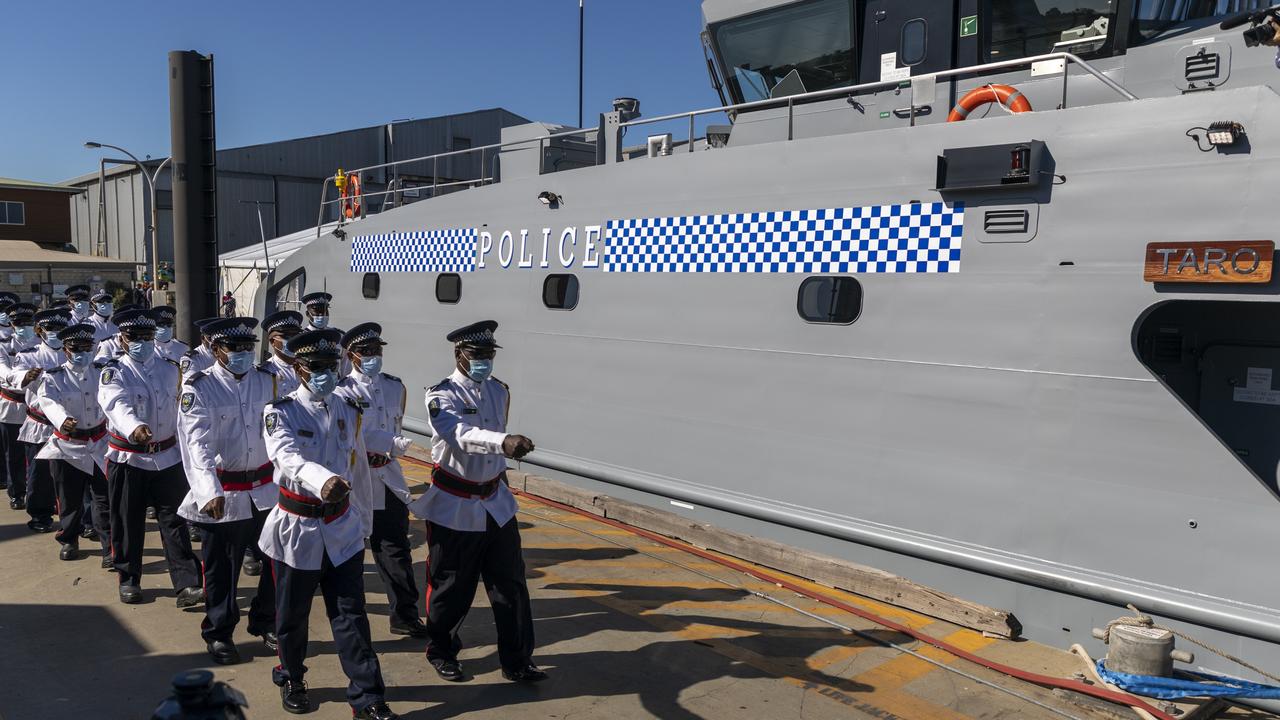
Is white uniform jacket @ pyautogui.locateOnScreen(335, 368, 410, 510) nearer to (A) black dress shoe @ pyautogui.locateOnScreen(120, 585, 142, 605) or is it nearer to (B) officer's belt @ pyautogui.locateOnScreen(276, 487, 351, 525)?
(B) officer's belt @ pyautogui.locateOnScreen(276, 487, 351, 525)

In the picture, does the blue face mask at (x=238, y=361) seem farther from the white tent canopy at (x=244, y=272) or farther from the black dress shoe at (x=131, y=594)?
the white tent canopy at (x=244, y=272)

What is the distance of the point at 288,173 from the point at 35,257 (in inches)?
420

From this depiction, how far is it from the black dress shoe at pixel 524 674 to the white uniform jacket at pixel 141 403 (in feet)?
10.4

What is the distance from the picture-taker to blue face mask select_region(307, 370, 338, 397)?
15.3ft

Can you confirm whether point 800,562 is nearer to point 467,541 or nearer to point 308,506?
point 467,541

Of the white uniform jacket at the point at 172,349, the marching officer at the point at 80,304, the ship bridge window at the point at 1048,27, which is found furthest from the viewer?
the marching officer at the point at 80,304

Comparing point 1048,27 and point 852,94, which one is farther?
point 852,94

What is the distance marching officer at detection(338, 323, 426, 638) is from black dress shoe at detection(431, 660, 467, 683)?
0.69 m

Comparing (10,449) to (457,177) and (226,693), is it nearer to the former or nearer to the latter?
(226,693)

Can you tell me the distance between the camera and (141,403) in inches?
257

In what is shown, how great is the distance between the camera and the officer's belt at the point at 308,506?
452 cm

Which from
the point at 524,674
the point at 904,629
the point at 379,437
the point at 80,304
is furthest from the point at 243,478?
the point at 80,304

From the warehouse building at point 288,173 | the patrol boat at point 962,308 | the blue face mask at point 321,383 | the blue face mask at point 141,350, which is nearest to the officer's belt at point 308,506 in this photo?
the blue face mask at point 321,383

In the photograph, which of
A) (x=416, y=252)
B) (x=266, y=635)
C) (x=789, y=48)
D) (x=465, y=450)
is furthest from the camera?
(x=416, y=252)
